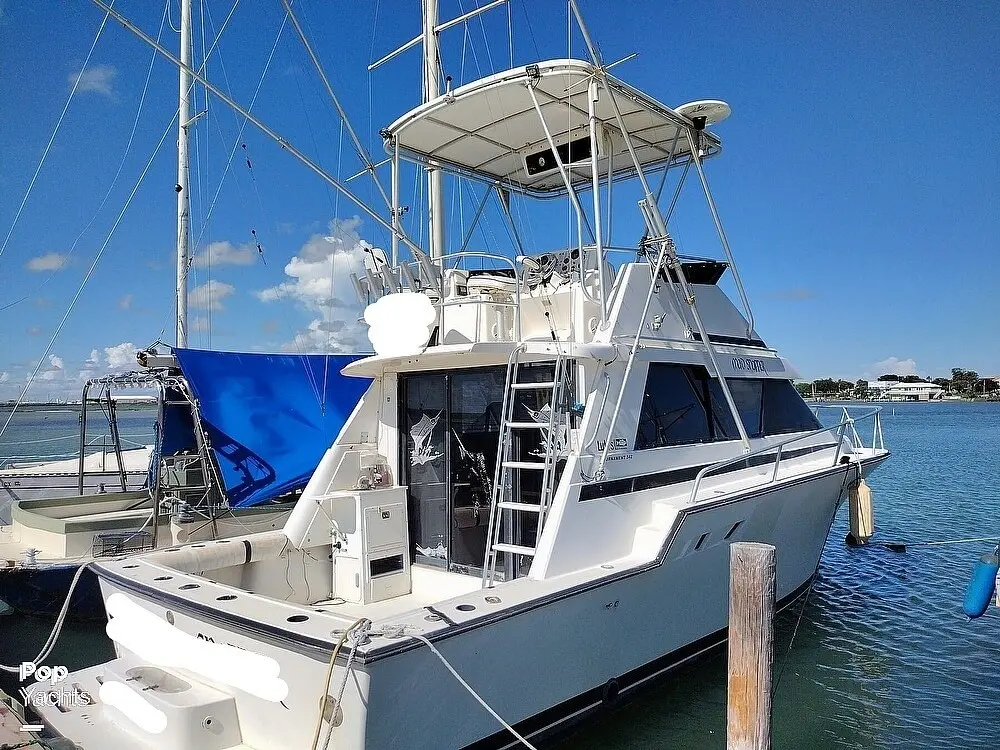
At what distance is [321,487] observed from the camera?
6156 millimetres

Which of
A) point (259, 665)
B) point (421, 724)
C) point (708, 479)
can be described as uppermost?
point (708, 479)

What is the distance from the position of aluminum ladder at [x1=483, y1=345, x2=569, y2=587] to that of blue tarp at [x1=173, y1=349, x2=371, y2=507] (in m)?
4.38

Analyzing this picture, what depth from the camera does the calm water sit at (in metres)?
5.50

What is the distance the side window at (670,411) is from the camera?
600cm

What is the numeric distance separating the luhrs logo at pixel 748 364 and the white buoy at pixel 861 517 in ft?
5.84

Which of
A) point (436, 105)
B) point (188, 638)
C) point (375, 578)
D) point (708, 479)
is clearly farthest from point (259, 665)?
point (436, 105)

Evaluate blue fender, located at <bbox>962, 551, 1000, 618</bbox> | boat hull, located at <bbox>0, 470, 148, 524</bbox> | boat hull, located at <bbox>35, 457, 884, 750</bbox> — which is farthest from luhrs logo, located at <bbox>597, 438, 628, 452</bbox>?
boat hull, located at <bbox>0, 470, 148, 524</bbox>

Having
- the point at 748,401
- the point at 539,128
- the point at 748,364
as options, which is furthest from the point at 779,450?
the point at 539,128

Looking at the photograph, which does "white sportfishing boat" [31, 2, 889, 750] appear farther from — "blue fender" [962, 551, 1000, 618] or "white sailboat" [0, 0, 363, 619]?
"white sailboat" [0, 0, 363, 619]

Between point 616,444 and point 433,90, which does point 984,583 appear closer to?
point 616,444

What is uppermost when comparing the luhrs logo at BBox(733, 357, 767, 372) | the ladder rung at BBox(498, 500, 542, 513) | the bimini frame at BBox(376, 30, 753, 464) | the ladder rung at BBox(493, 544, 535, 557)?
the bimini frame at BBox(376, 30, 753, 464)

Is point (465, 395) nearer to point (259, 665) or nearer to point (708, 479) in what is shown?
point (708, 479)

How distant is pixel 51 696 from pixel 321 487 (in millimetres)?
2288

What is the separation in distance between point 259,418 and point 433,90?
4.76 meters
